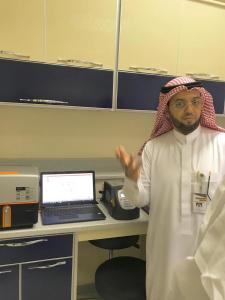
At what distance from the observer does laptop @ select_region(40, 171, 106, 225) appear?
72.5 inches

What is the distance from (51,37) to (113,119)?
2.87 ft

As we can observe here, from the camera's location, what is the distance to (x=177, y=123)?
162 centimetres

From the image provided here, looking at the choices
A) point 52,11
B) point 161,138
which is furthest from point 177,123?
point 52,11

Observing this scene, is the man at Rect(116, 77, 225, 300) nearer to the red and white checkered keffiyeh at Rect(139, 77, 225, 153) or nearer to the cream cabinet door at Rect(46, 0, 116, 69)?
the red and white checkered keffiyeh at Rect(139, 77, 225, 153)

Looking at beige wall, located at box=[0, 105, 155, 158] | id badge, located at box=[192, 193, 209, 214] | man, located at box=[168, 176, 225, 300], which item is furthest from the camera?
beige wall, located at box=[0, 105, 155, 158]

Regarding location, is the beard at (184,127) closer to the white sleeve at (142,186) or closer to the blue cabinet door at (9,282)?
the white sleeve at (142,186)

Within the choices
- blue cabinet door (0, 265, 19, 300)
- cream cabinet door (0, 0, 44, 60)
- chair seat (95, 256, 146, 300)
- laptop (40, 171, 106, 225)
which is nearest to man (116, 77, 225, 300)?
chair seat (95, 256, 146, 300)

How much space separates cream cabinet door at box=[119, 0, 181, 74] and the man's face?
1.88 feet

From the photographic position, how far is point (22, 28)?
174 centimetres

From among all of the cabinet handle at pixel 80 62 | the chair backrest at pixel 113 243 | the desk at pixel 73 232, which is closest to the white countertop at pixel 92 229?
the desk at pixel 73 232

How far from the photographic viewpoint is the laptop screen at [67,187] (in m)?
1.93

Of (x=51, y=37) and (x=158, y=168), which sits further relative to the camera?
(x=51, y=37)

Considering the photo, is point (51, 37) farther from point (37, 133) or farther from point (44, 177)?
point (44, 177)

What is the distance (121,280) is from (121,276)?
0.05 m
